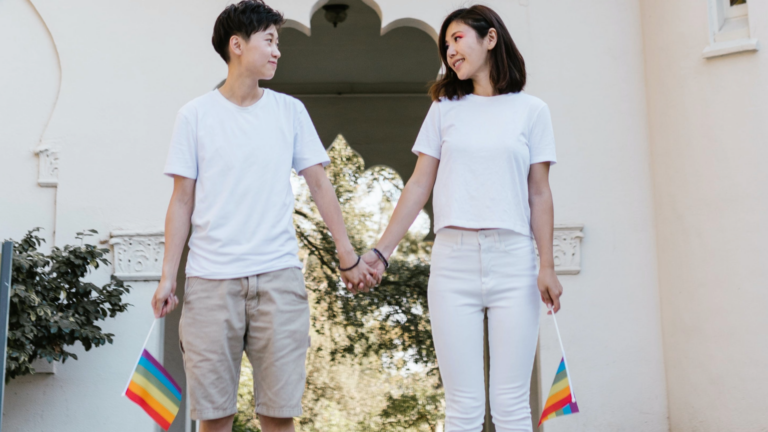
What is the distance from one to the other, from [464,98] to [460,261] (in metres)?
0.56

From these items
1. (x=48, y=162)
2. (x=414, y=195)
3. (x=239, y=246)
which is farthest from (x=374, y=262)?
(x=48, y=162)

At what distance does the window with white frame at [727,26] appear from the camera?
3863 mm

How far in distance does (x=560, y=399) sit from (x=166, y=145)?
299 cm

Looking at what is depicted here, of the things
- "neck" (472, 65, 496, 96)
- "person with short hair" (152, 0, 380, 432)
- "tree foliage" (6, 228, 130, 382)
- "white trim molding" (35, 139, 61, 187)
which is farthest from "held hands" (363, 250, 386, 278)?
"white trim molding" (35, 139, 61, 187)

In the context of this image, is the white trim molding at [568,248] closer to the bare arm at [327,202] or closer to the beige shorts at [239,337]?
the bare arm at [327,202]

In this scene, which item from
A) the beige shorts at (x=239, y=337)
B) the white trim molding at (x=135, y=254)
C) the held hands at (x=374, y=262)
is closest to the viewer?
the beige shorts at (x=239, y=337)

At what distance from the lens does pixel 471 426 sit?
2205mm

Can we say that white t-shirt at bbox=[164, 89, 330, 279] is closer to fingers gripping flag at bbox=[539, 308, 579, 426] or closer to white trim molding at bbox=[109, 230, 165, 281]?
fingers gripping flag at bbox=[539, 308, 579, 426]

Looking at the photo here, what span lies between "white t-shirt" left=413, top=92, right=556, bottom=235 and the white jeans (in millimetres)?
69

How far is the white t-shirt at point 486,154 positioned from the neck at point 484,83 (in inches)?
1.7

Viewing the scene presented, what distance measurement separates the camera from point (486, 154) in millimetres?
2344

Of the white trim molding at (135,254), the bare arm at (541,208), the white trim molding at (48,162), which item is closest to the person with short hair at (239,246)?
the bare arm at (541,208)

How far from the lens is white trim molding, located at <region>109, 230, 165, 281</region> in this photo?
14.5ft

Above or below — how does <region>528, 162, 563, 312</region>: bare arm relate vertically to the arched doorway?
below
